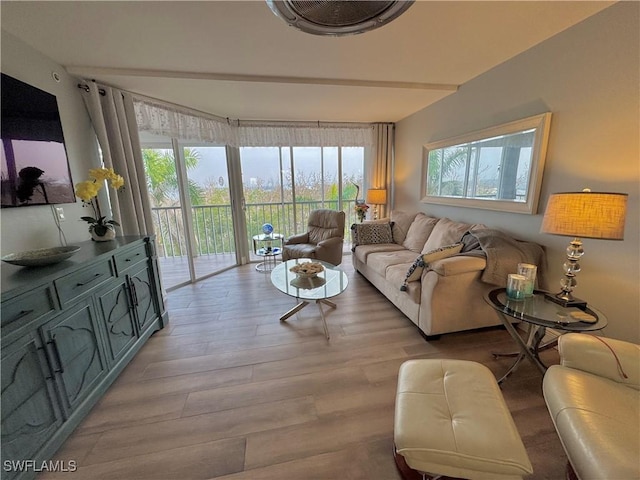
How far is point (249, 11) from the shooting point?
1.48m

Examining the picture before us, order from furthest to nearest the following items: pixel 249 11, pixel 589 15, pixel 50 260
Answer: pixel 589 15 < pixel 249 11 < pixel 50 260

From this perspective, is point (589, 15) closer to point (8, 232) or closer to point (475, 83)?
point (475, 83)

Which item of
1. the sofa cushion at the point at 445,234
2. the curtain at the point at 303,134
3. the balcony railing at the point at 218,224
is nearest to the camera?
the sofa cushion at the point at 445,234

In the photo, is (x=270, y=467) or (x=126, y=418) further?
(x=126, y=418)

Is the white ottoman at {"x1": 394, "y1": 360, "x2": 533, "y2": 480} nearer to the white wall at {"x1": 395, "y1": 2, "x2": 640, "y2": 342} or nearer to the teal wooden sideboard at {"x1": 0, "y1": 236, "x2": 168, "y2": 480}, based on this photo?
the white wall at {"x1": 395, "y1": 2, "x2": 640, "y2": 342}

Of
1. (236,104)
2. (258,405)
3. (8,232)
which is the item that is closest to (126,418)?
(258,405)

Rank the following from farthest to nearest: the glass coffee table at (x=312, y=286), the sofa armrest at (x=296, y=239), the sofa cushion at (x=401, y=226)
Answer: the sofa armrest at (x=296, y=239) → the sofa cushion at (x=401, y=226) → the glass coffee table at (x=312, y=286)

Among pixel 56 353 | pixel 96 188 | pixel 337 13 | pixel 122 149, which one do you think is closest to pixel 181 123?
pixel 122 149

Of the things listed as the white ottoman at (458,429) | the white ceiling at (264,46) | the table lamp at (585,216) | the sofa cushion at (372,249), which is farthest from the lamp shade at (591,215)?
the sofa cushion at (372,249)

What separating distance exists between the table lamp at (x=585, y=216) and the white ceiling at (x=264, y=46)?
1.21m

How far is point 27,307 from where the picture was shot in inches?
45.3

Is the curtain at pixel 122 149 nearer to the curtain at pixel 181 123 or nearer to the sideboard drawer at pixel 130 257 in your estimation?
the curtain at pixel 181 123

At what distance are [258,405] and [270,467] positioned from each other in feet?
1.21

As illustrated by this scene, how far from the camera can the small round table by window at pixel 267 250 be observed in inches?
146
